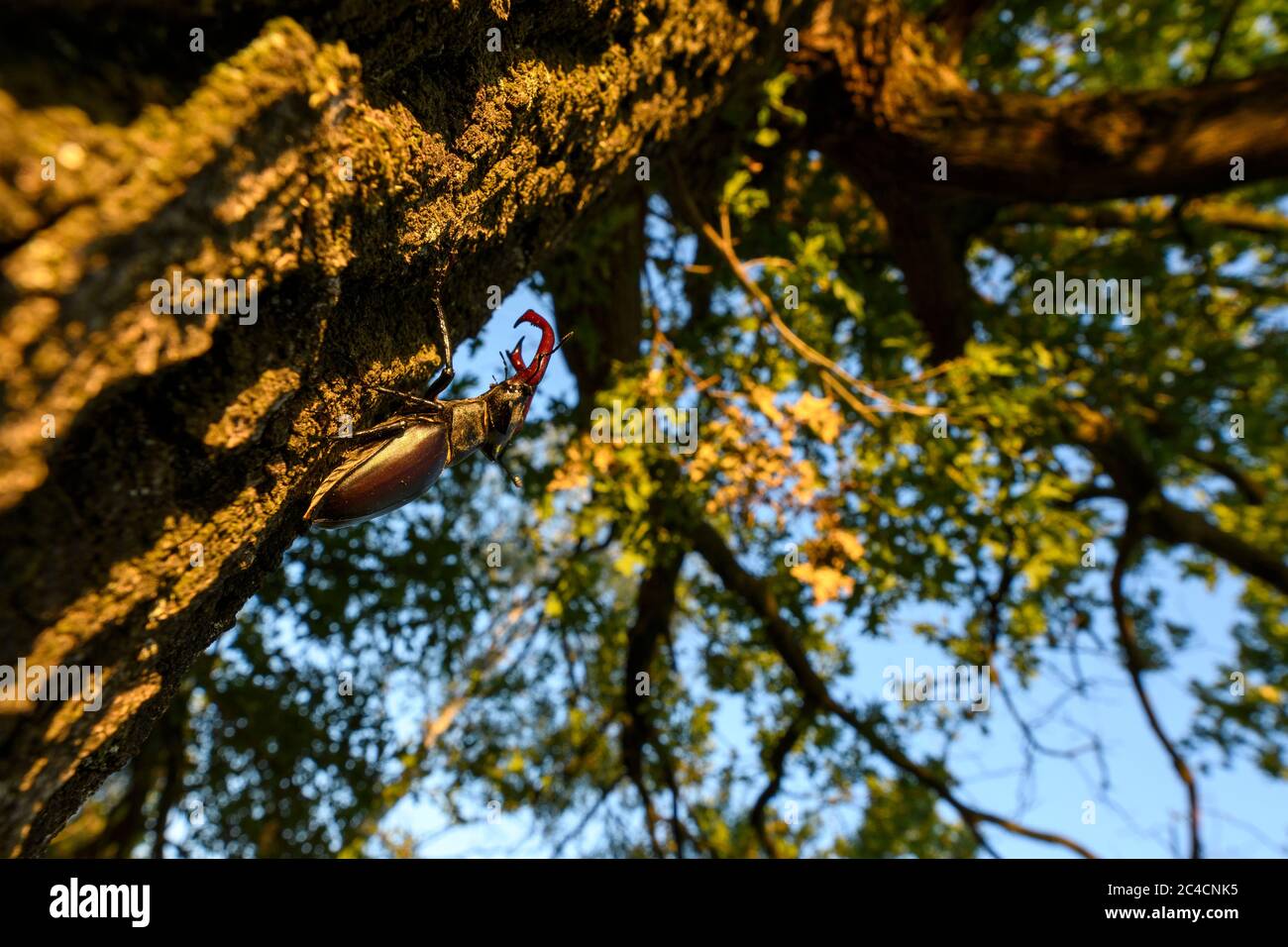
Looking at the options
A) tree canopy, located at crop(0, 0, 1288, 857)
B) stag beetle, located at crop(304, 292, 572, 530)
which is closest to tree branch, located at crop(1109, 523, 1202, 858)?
tree canopy, located at crop(0, 0, 1288, 857)

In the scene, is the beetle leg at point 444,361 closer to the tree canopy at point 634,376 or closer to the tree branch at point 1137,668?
the tree canopy at point 634,376

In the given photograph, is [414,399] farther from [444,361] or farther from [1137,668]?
[1137,668]

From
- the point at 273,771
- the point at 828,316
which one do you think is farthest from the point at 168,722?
the point at 828,316

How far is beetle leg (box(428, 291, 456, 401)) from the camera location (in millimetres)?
2078

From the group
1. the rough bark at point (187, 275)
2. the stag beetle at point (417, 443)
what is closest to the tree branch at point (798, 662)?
the stag beetle at point (417, 443)

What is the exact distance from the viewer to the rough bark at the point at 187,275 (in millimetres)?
970

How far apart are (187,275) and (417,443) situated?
94 centimetres

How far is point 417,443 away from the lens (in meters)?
2.05

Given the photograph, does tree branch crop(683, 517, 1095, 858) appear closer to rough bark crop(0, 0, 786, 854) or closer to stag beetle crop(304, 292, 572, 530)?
stag beetle crop(304, 292, 572, 530)

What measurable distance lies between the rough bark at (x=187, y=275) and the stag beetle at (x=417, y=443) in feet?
0.20

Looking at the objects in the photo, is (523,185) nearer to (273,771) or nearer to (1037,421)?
(1037,421)

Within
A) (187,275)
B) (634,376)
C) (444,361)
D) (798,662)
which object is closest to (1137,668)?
(798,662)

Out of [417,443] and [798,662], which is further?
[798,662]
